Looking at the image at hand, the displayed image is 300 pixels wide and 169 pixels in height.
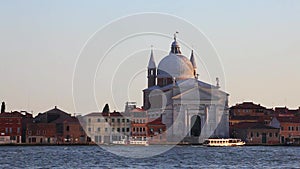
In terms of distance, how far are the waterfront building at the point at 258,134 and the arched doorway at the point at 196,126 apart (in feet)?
15.7

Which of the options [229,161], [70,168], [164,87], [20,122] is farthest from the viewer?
[164,87]

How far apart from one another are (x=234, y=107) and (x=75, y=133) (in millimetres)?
19414

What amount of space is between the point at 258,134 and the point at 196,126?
21.0 ft

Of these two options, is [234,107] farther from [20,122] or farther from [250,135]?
[20,122]

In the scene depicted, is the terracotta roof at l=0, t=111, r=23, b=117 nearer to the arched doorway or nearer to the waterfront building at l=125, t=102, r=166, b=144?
the waterfront building at l=125, t=102, r=166, b=144

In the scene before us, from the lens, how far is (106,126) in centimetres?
8031

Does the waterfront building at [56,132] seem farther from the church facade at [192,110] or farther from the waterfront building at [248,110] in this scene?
the waterfront building at [248,110]

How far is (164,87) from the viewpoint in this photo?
8394cm

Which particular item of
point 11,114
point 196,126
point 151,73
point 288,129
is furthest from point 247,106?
point 11,114

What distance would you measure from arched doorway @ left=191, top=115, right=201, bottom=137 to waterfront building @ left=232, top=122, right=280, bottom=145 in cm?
479

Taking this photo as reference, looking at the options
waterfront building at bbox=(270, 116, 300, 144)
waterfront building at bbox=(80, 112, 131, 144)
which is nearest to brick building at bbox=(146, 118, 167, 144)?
waterfront building at bbox=(80, 112, 131, 144)

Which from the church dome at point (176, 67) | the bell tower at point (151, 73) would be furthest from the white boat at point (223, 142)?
the bell tower at point (151, 73)

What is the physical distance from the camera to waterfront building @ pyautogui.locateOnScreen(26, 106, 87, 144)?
8012cm

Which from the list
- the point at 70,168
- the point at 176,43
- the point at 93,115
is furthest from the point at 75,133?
the point at 70,168
